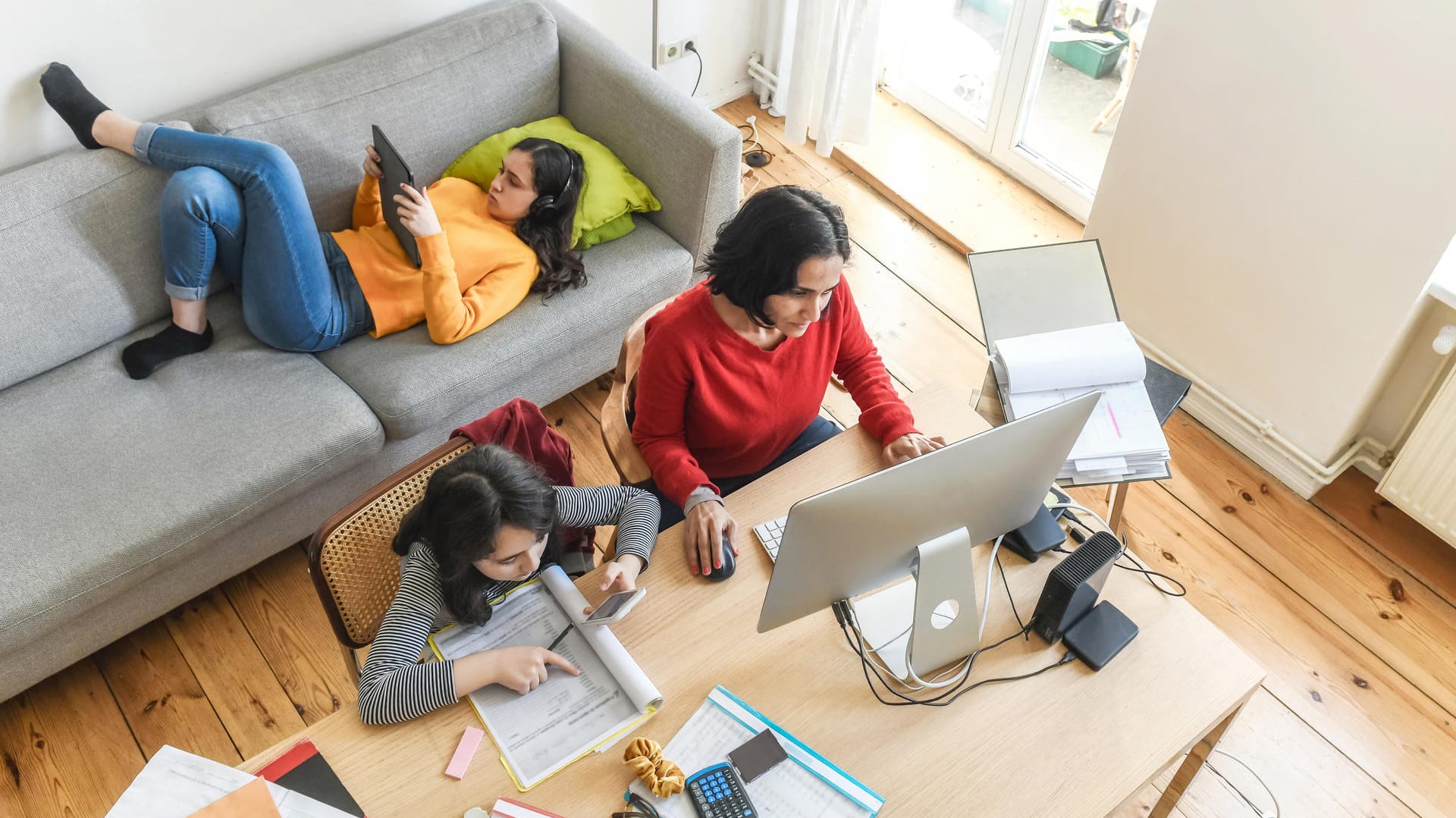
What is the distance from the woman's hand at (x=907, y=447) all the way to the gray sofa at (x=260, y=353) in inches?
39.0

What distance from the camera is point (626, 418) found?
1.82 metres

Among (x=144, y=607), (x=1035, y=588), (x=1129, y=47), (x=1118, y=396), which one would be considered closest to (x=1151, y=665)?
(x=1035, y=588)

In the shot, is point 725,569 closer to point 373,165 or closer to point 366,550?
point 366,550

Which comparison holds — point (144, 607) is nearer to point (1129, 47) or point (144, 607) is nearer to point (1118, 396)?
point (1118, 396)

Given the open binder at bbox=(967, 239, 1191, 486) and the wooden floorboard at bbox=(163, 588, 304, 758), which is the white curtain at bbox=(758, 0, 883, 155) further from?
the wooden floorboard at bbox=(163, 588, 304, 758)

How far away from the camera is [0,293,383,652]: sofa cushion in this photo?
191cm

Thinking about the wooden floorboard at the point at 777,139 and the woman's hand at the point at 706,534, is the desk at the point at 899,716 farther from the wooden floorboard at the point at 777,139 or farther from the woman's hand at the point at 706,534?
the wooden floorboard at the point at 777,139

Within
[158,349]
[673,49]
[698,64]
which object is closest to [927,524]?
[158,349]

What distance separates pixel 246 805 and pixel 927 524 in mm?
875

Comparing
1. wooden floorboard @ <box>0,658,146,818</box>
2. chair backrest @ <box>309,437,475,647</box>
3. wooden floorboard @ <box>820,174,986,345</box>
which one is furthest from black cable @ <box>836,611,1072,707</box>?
wooden floorboard @ <box>820,174,986,345</box>

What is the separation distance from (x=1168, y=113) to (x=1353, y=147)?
431 millimetres

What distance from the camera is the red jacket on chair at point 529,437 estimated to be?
1.65 metres

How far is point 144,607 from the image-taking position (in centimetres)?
208

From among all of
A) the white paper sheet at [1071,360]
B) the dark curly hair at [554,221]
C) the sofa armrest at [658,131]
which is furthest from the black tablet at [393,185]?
the white paper sheet at [1071,360]
